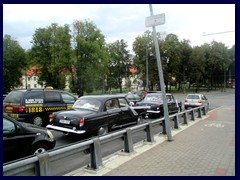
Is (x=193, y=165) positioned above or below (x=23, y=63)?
below

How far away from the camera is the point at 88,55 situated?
40156mm

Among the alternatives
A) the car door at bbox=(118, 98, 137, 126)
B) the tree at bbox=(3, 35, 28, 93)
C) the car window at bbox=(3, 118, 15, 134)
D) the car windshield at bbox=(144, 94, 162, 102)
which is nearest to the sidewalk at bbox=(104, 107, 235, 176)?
the car door at bbox=(118, 98, 137, 126)

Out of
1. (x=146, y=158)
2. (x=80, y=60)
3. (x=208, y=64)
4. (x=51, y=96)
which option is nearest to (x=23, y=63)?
(x=80, y=60)

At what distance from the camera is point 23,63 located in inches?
1836

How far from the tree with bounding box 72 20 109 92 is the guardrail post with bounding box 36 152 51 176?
116 feet

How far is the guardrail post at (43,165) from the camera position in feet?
12.7

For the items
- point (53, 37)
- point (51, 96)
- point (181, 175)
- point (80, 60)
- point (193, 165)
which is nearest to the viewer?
point (181, 175)

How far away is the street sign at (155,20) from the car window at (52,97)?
611cm

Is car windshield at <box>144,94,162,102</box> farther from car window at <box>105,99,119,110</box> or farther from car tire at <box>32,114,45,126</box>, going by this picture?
car tire at <box>32,114,45,126</box>

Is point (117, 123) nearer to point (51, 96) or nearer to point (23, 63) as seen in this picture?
point (51, 96)

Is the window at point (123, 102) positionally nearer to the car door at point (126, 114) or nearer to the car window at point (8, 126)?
the car door at point (126, 114)

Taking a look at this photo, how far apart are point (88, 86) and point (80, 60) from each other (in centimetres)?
458

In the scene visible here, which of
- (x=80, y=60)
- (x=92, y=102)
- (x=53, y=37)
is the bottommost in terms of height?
(x=92, y=102)

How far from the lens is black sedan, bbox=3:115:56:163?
196 inches
